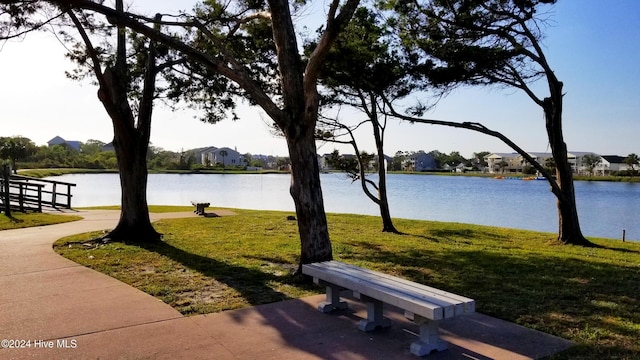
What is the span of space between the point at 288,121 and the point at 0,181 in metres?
12.8

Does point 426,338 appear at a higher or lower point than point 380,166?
lower

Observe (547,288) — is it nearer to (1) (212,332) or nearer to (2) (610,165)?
(1) (212,332)

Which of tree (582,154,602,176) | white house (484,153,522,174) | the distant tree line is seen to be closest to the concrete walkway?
the distant tree line

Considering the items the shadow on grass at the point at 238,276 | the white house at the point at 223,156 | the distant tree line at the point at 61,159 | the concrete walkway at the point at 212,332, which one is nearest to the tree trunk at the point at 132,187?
the shadow on grass at the point at 238,276

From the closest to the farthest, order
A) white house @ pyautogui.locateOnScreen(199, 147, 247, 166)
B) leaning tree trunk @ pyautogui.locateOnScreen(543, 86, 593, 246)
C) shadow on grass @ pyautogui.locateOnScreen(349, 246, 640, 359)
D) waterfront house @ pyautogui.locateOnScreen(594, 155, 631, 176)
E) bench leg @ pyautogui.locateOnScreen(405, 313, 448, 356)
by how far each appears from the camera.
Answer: bench leg @ pyautogui.locateOnScreen(405, 313, 448, 356), shadow on grass @ pyautogui.locateOnScreen(349, 246, 640, 359), leaning tree trunk @ pyautogui.locateOnScreen(543, 86, 593, 246), waterfront house @ pyautogui.locateOnScreen(594, 155, 631, 176), white house @ pyautogui.locateOnScreen(199, 147, 247, 166)

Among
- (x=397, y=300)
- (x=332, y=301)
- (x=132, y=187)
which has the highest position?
(x=132, y=187)

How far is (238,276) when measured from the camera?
20.2 ft

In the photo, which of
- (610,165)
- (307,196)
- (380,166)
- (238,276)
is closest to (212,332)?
(238,276)

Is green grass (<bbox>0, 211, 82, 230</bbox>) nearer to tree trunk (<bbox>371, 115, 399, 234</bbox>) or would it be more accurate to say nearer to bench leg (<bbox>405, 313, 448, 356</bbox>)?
tree trunk (<bbox>371, 115, 399, 234</bbox>)

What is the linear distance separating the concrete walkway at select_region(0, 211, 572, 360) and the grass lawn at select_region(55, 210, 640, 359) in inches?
11.7

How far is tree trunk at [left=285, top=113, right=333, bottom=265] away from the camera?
19.5ft

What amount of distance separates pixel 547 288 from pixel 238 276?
12.4 feet

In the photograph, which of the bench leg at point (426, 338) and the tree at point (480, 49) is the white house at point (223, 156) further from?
the bench leg at point (426, 338)

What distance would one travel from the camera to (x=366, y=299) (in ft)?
13.5
